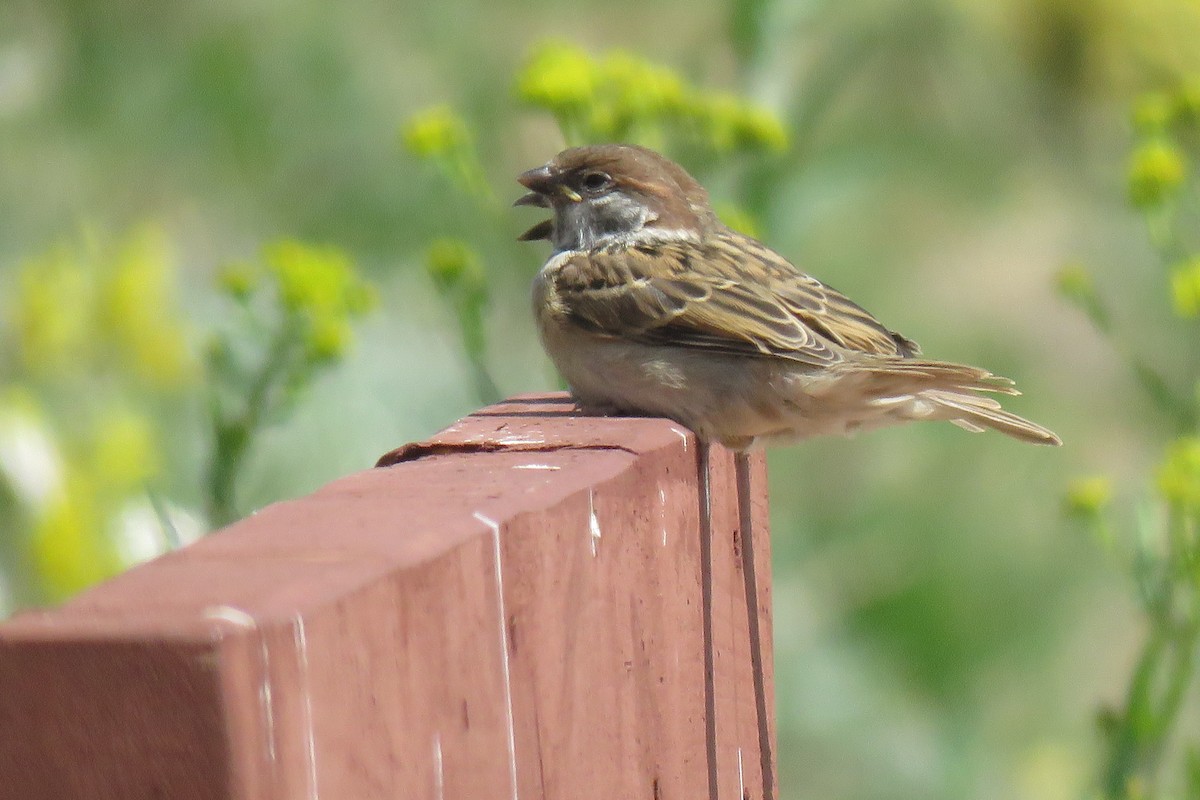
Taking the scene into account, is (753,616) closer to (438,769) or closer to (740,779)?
(740,779)

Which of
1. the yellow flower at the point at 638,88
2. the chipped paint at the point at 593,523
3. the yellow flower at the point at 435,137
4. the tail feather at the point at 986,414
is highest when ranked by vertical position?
the yellow flower at the point at 638,88

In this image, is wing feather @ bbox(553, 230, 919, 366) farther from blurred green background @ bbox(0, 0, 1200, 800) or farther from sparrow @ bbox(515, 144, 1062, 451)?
blurred green background @ bbox(0, 0, 1200, 800)

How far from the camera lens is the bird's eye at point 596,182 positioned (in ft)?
13.2

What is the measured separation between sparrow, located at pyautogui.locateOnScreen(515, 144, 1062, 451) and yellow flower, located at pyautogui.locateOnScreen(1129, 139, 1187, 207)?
816 millimetres

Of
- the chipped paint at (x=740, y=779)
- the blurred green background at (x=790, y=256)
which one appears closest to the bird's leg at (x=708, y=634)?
the chipped paint at (x=740, y=779)

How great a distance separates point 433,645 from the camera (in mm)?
1805

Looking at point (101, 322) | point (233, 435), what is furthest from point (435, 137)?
point (101, 322)

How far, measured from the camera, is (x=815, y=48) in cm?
897

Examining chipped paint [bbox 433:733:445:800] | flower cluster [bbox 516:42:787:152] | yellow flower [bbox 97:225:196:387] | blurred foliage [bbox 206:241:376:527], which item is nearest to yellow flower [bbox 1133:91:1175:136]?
flower cluster [bbox 516:42:787:152]

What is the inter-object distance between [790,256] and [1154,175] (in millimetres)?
2838

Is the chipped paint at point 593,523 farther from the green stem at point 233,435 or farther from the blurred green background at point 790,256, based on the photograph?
the green stem at point 233,435

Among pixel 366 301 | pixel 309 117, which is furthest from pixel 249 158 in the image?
pixel 366 301

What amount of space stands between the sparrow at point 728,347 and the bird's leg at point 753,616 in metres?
0.24

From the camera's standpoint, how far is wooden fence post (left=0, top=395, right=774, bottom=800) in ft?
4.80
